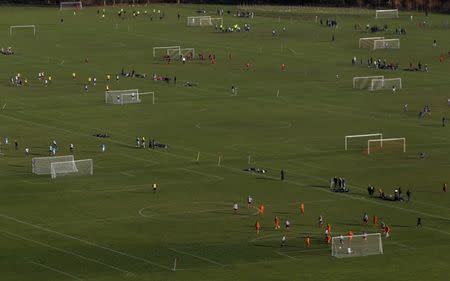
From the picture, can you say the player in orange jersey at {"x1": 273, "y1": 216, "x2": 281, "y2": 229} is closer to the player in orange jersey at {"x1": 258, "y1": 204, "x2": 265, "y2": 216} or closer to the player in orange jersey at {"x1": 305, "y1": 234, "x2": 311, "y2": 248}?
the player in orange jersey at {"x1": 258, "y1": 204, "x2": 265, "y2": 216}

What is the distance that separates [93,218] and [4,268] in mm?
24977

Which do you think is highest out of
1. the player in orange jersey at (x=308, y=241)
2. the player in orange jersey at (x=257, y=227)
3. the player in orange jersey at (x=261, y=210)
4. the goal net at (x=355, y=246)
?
the goal net at (x=355, y=246)

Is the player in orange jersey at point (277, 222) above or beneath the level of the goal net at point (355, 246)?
beneath

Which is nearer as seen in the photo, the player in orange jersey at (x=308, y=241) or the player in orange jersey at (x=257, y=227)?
the player in orange jersey at (x=308, y=241)

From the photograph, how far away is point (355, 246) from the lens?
582 ft

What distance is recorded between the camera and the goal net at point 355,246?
176125 millimetres

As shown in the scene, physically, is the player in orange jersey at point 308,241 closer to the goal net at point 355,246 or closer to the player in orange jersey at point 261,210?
the goal net at point 355,246

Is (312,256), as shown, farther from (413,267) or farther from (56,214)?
(56,214)

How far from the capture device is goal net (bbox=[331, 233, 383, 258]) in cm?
17612

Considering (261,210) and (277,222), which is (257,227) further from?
(261,210)

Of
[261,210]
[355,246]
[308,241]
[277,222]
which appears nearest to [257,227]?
[277,222]

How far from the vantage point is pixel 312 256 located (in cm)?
17488

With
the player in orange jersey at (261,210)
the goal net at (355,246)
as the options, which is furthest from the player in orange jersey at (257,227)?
the goal net at (355,246)

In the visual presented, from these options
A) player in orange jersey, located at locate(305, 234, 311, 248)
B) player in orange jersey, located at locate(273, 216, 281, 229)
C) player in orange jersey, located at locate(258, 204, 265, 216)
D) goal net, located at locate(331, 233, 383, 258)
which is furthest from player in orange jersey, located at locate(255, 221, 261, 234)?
goal net, located at locate(331, 233, 383, 258)
